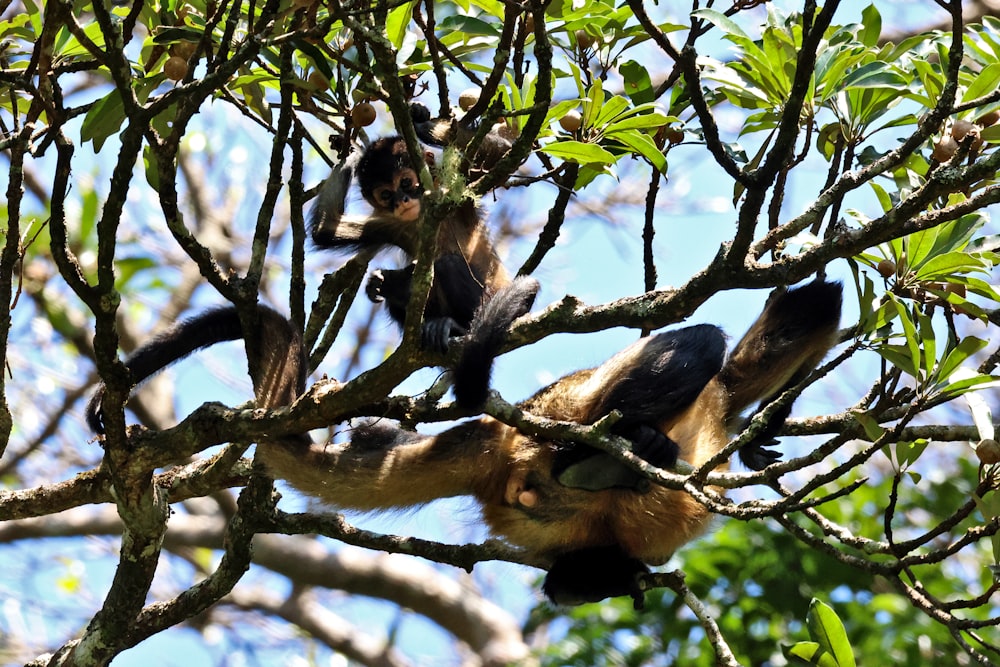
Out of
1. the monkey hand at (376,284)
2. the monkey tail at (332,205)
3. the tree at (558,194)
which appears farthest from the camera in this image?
the monkey tail at (332,205)

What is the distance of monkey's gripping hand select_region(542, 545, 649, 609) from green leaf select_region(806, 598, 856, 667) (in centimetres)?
102

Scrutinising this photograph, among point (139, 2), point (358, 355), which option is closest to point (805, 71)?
point (139, 2)

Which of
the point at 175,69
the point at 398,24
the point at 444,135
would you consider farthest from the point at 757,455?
the point at 175,69

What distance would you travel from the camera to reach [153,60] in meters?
4.02

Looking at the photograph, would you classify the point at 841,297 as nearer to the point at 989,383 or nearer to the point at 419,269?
the point at 989,383

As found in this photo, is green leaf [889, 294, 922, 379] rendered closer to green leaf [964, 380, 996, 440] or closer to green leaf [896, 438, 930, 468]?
green leaf [964, 380, 996, 440]

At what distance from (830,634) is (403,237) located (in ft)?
9.66

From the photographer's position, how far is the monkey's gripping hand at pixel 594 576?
15.1 ft

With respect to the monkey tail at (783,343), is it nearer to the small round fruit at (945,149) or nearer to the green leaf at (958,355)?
the small round fruit at (945,149)

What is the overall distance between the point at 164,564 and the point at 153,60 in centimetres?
953

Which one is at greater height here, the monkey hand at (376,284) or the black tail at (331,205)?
the black tail at (331,205)

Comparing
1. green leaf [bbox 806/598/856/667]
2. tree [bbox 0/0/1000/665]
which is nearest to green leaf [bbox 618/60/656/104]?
tree [bbox 0/0/1000/665]

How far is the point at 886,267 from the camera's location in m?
3.78

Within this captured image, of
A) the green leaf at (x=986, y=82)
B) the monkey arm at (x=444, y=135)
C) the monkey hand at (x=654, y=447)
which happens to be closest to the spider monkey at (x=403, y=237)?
the monkey arm at (x=444, y=135)
